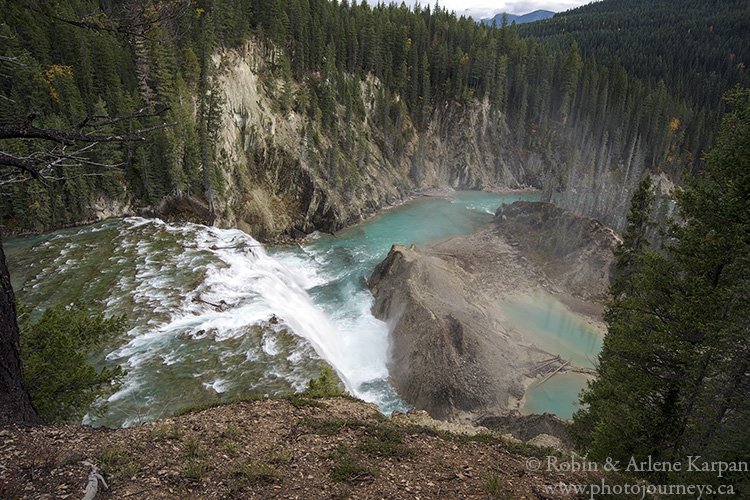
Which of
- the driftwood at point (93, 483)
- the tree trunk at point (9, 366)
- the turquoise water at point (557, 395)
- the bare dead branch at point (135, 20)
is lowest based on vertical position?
the turquoise water at point (557, 395)

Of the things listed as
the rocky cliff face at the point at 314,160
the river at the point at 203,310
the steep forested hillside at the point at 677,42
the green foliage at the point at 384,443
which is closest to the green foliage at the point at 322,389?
the river at the point at 203,310

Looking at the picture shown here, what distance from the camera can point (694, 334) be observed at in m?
10.3

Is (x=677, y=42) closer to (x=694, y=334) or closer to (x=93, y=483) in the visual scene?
(x=694, y=334)

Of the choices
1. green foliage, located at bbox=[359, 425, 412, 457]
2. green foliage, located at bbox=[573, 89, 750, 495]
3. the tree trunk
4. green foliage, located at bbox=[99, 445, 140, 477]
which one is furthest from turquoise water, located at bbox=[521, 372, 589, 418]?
the tree trunk

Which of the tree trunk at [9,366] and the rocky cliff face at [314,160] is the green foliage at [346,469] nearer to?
the tree trunk at [9,366]

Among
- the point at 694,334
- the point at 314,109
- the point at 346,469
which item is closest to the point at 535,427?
the point at 694,334

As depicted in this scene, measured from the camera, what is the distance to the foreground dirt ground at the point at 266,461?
215 inches

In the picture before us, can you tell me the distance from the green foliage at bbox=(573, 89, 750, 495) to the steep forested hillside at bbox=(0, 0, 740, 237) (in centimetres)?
1257

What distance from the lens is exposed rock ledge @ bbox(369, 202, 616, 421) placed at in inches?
832

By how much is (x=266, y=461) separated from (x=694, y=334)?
1169cm

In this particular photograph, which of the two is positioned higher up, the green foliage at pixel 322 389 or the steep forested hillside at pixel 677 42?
the steep forested hillside at pixel 677 42

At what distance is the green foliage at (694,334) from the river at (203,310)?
458 inches

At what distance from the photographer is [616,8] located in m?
178

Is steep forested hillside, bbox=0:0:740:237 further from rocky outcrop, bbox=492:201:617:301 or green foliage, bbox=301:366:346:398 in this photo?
rocky outcrop, bbox=492:201:617:301
